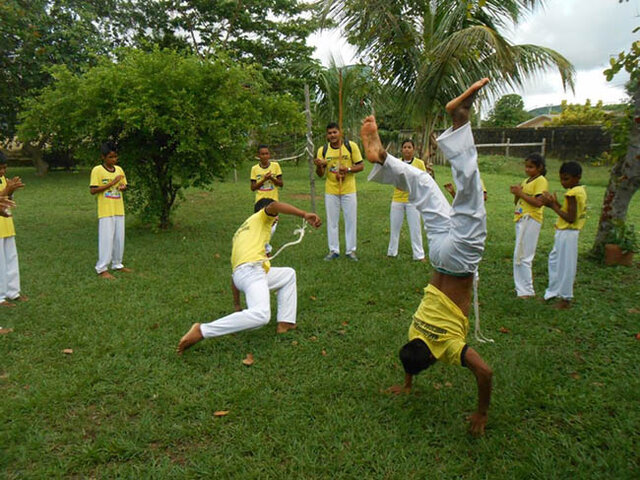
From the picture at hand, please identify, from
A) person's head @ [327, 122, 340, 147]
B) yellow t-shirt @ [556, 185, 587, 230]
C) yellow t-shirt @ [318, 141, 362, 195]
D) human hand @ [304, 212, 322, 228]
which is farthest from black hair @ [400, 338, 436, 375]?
person's head @ [327, 122, 340, 147]

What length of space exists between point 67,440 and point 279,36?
21577 millimetres

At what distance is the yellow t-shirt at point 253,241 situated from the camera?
15.1 feet

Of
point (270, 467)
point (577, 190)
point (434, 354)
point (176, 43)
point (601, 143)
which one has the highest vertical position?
point (176, 43)

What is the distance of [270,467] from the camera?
9.49ft

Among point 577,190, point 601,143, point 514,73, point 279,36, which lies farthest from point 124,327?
point 601,143

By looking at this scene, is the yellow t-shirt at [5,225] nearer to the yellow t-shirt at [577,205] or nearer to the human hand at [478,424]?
the human hand at [478,424]

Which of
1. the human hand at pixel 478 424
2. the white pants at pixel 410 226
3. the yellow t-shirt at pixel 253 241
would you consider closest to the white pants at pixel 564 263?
the white pants at pixel 410 226

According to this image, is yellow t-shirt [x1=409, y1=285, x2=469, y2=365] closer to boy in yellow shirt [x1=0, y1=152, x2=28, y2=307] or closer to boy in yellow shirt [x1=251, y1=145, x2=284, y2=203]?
boy in yellow shirt [x1=0, y1=152, x2=28, y2=307]

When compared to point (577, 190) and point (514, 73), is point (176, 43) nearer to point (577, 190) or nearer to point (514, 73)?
point (514, 73)

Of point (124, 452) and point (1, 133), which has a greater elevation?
point (1, 133)

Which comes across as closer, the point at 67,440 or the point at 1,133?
the point at 67,440

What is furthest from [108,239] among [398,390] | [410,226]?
[398,390]

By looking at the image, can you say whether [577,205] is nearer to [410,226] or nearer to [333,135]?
[410,226]

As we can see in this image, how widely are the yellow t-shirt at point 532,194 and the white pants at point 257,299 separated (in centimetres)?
319
